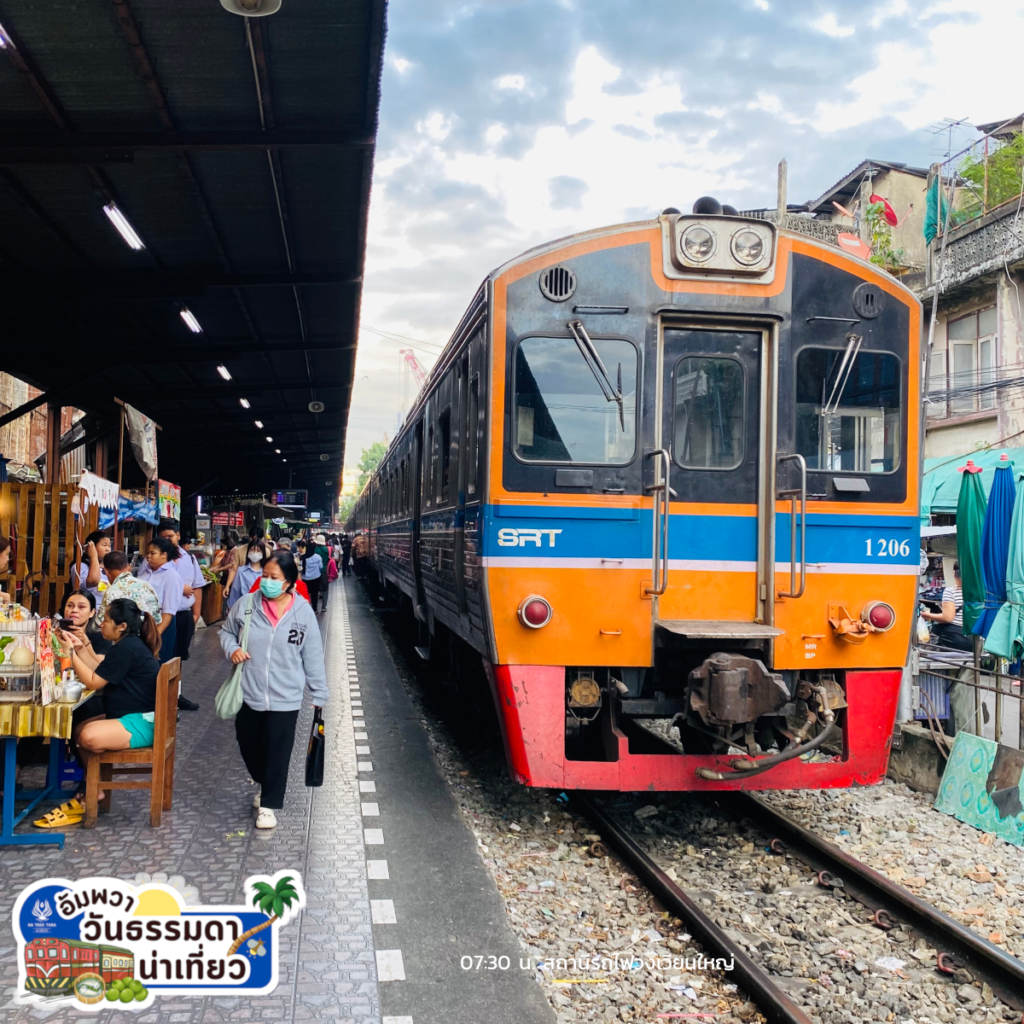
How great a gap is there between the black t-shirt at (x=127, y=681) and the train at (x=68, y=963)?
1892 mm

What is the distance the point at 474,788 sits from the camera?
6.93m

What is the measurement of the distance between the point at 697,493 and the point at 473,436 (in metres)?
1.50

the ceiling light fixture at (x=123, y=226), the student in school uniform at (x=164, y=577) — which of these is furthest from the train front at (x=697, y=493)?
the ceiling light fixture at (x=123, y=226)

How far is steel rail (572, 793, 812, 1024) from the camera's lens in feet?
11.8

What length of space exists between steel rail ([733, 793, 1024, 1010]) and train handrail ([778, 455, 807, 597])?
145 centimetres

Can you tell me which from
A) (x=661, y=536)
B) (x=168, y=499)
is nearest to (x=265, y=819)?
(x=661, y=536)

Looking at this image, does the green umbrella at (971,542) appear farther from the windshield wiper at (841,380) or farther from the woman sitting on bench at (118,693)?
the woman sitting on bench at (118,693)

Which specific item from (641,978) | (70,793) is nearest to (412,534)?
(70,793)

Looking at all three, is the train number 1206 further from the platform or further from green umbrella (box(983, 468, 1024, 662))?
the platform

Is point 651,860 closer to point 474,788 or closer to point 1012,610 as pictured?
point 474,788

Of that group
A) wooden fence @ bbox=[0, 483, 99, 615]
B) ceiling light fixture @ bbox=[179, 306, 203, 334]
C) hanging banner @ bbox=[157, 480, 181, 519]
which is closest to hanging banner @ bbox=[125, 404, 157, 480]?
ceiling light fixture @ bbox=[179, 306, 203, 334]

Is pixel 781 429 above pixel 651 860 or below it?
above

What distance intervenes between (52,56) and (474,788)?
232 inches

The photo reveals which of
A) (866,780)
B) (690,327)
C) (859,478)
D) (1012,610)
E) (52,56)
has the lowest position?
(866,780)
